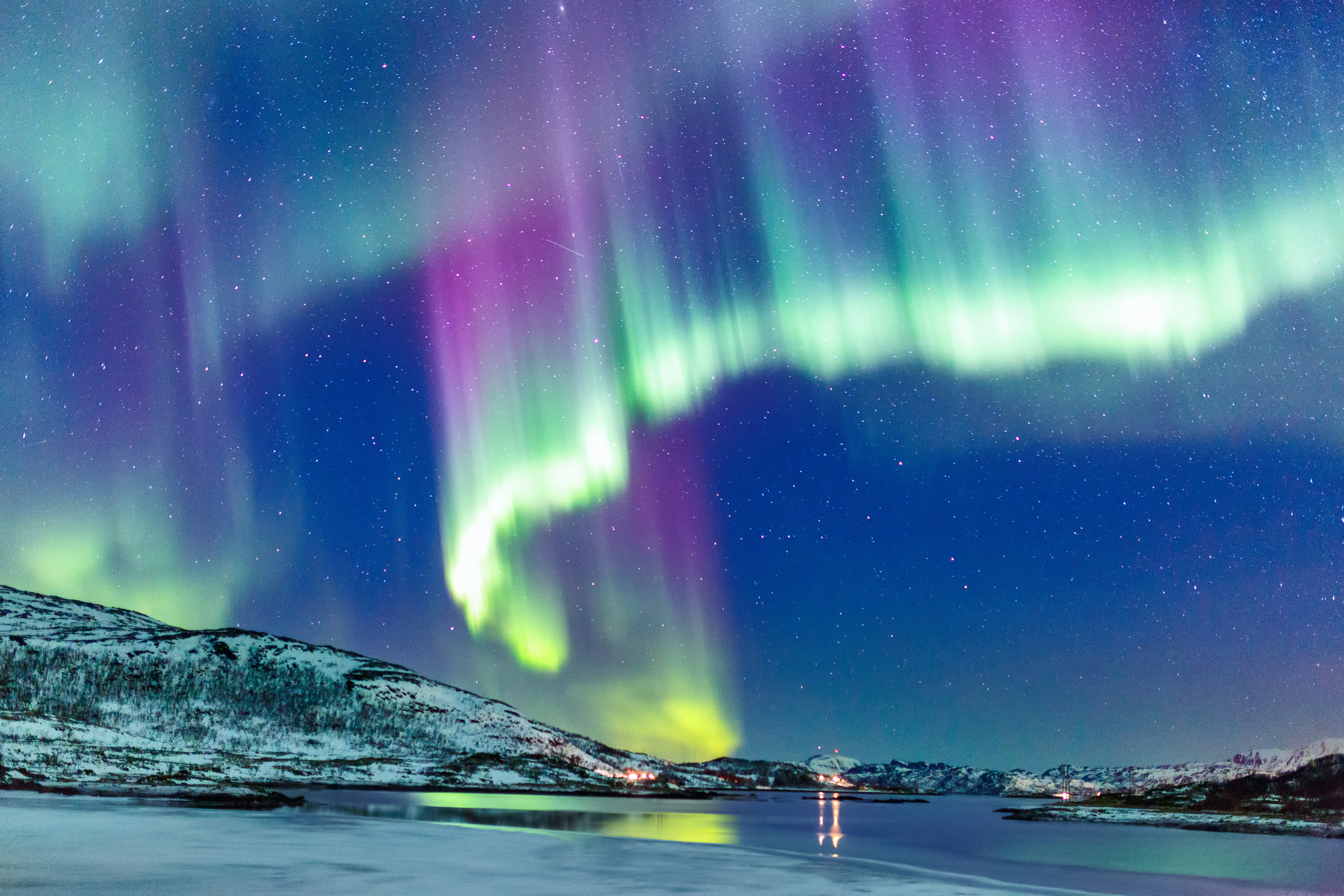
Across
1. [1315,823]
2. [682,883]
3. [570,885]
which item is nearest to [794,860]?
[682,883]

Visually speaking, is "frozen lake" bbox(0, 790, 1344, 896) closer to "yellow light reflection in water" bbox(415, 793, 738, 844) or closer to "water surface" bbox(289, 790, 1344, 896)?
"water surface" bbox(289, 790, 1344, 896)

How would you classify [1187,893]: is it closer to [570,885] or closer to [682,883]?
[682,883]

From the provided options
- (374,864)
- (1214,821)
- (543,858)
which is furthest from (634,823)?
(1214,821)

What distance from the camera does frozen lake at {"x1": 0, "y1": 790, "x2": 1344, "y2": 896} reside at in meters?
30.6

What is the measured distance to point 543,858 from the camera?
44.2 meters

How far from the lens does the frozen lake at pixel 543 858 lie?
3058cm

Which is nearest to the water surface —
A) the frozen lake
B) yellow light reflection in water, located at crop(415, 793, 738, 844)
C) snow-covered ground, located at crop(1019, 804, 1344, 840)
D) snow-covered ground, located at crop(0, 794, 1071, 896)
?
yellow light reflection in water, located at crop(415, 793, 738, 844)

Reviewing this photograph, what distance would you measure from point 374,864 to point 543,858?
959cm

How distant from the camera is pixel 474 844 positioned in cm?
5234

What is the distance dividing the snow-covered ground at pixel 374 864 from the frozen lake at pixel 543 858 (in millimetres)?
138

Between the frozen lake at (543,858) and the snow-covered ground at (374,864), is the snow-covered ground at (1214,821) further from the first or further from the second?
the snow-covered ground at (374,864)

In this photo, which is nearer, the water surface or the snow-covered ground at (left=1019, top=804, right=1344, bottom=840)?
the water surface

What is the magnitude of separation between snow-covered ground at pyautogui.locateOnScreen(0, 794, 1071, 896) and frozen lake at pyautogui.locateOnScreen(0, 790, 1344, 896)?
138 mm

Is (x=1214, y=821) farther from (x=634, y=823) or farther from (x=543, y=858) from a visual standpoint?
(x=543, y=858)
